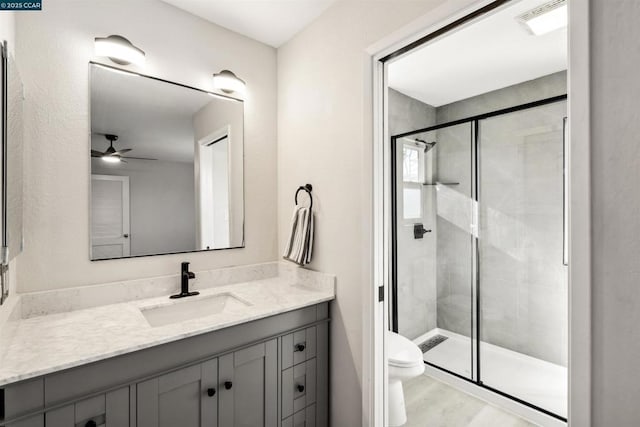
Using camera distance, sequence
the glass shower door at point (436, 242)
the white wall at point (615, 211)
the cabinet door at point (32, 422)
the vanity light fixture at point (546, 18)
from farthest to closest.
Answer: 1. the glass shower door at point (436, 242)
2. the vanity light fixture at point (546, 18)
3. the cabinet door at point (32, 422)
4. the white wall at point (615, 211)

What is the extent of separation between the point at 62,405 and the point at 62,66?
140cm

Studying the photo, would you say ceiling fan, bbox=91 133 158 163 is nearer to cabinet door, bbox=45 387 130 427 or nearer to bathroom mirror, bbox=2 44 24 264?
bathroom mirror, bbox=2 44 24 264

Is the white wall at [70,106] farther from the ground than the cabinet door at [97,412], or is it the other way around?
the white wall at [70,106]

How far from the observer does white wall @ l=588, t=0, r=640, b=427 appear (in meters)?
Answer: 0.80

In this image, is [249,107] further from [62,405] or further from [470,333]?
[470,333]

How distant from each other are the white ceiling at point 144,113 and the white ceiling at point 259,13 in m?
0.45

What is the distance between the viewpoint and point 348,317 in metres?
1.62

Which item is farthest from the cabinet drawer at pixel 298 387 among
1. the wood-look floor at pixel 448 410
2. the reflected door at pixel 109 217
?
the reflected door at pixel 109 217

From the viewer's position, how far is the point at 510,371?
243 cm

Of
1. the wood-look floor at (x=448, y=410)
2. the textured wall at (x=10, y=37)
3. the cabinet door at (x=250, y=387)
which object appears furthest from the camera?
the wood-look floor at (x=448, y=410)

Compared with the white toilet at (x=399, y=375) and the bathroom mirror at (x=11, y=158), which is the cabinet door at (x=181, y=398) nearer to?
the bathroom mirror at (x=11, y=158)

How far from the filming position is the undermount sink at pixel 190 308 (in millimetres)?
1542

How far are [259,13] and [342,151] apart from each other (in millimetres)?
954

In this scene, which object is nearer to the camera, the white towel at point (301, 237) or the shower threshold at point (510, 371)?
the white towel at point (301, 237)
